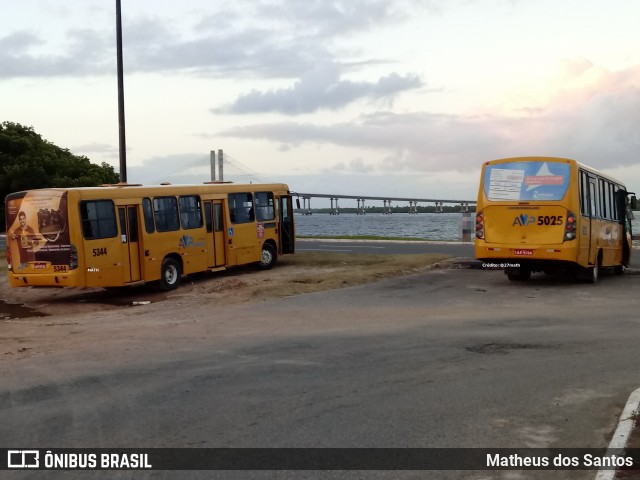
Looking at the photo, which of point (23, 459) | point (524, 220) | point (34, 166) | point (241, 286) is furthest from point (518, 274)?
point (34, 166)

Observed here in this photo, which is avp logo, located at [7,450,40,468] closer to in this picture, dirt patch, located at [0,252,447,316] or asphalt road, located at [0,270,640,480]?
asphalt road, located at [0,270,640,480]

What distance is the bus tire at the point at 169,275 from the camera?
19906mm

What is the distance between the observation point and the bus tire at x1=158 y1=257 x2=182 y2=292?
65.3 feet

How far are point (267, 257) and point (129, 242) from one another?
6118 mm

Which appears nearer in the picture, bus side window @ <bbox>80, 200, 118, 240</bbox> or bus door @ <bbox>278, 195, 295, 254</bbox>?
bus side window @ <bbox>80, 200, 118, 240</bbox>

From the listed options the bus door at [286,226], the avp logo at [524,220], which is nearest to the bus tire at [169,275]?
the bus door at [286,226]

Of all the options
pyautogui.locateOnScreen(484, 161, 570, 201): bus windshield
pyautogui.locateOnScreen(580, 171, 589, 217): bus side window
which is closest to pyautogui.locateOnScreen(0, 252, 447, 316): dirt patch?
pyautogui.locateOnScreen(484, 161, 570, 201): bus windshield

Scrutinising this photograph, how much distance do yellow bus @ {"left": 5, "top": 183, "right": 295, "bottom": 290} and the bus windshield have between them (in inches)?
307

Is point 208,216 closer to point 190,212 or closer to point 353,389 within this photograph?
point 190,212

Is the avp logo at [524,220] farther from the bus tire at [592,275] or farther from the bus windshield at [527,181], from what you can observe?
the bus tire at [592,275]

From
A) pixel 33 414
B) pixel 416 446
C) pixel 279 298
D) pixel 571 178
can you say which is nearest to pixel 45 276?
pixel 279 298

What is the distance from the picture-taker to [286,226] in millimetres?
25000

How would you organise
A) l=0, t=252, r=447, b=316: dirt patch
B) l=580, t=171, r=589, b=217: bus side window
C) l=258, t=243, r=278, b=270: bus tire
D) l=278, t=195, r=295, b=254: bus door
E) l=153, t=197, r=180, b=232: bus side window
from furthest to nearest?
l=278, t=195, r=295, b=254: bus door, l=258, t=243, r=278, b=270: bus tire, l=153, t=197, r=180, b=232: bus side window, l=580, t=171, r=589, b=217: bus side window, l=0, t=252, r=447, b=316: dirt patch

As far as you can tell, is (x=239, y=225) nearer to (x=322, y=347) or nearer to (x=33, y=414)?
(x=322, y=347)
